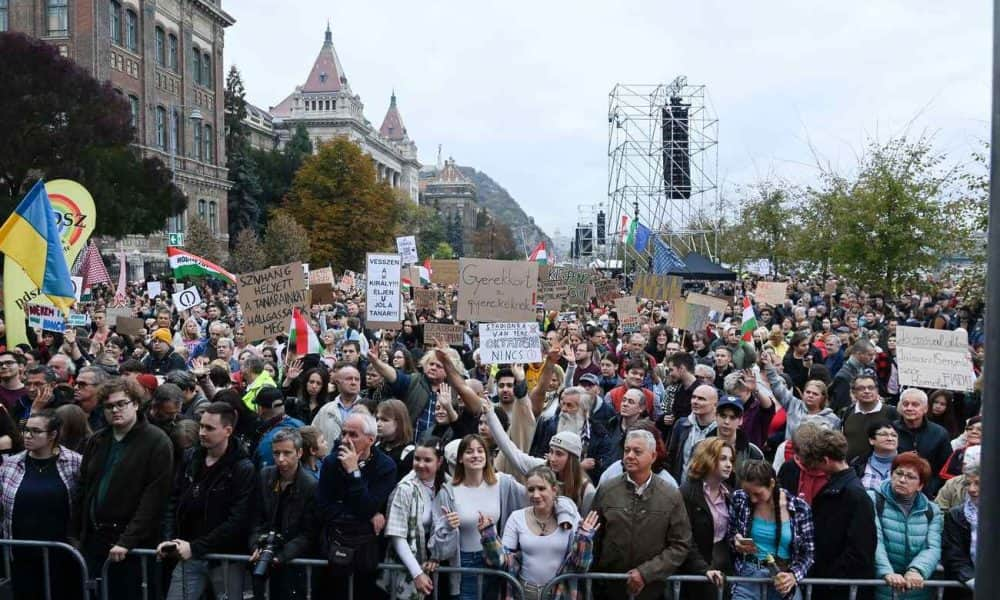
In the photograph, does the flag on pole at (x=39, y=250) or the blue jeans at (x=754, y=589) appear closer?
the blue jeans at (x=754, y=589)

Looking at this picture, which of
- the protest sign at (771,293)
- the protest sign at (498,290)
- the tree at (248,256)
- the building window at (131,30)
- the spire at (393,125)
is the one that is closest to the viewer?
the protest sign at (498,290)

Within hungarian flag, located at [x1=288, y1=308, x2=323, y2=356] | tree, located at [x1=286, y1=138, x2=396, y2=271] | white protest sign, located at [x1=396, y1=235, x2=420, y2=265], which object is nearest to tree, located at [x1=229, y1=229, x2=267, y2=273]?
tree, located at [x1=286, y1=138, x2=396, y2=271]

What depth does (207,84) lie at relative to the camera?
185 ft

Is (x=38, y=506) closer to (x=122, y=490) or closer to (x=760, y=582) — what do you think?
(x=122, y=490)

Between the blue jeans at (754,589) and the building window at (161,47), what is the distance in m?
51.2

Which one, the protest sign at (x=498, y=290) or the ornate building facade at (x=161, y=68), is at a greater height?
the ornate building facade at (x=161, y=68)

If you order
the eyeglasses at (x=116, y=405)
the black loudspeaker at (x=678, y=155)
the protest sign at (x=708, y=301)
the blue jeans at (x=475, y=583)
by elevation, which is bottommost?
the blue jeans at (x=475, y=583)

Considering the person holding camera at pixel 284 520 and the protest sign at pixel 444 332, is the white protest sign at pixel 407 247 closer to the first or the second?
the protest sign at pixel 444 332

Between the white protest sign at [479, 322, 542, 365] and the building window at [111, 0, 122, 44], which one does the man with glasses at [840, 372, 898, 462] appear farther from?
the building window at [111, 0, 122, 44]

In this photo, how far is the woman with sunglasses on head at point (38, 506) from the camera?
5.56 meters

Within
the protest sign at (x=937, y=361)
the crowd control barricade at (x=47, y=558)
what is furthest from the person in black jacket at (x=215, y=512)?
the protest sign at (x=937, y=361)

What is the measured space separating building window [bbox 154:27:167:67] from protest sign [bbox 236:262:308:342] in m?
44.4

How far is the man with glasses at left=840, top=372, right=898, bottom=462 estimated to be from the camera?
22.9ft

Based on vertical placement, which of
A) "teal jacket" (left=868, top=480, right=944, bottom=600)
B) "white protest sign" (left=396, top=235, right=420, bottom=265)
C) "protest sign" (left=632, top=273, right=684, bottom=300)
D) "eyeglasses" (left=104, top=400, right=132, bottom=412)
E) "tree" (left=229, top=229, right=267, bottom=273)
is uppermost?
"tree" (left=229, top=229, right=267, bottom=273)
